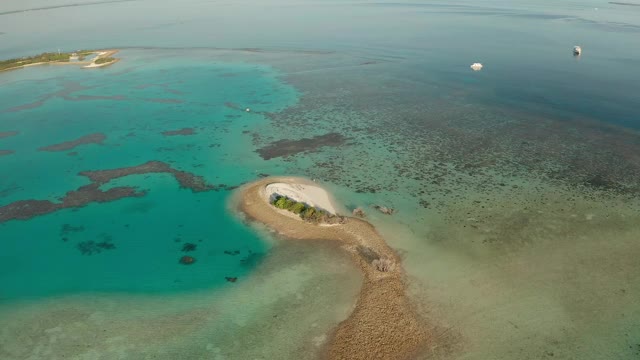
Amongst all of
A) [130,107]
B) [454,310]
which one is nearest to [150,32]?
[130,107]

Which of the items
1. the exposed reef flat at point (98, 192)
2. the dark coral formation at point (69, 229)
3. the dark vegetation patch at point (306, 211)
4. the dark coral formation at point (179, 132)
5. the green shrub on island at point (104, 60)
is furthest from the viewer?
the green shrub on island at point (104, 60)

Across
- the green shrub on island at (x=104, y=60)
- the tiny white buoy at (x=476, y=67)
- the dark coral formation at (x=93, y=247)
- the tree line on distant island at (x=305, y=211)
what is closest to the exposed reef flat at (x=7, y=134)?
the dark coral formation at (x=93, y=247)

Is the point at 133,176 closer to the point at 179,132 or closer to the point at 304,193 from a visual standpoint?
the point at 179,132

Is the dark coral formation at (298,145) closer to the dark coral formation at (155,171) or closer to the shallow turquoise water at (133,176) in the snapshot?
the shallow turquoise water at (133,176)

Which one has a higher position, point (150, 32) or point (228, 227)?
point (150, 32)

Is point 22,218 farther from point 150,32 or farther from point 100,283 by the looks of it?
point 150,32

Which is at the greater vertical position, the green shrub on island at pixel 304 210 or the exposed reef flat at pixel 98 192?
the exposed reef flat at pixel 98 192

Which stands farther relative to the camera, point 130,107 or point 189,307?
point 130,107
